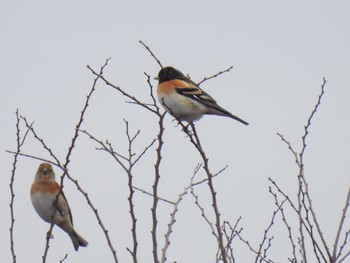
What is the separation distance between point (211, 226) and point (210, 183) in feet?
2.30

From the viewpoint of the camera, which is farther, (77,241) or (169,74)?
(77,241)

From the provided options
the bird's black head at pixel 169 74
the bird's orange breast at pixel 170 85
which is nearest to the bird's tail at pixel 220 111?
the bird's orange breast at pixel 170 85

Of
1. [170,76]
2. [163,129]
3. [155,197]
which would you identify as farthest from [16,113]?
[170,76]

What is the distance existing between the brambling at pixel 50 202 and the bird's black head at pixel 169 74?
2.01 meters

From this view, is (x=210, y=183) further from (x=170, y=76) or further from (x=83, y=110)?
(x=170, y=76)

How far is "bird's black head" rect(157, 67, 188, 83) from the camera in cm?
919

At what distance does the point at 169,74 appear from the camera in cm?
923

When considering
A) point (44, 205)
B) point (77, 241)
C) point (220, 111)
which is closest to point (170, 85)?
point (220, 111)

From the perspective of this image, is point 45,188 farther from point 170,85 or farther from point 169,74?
point 169,74

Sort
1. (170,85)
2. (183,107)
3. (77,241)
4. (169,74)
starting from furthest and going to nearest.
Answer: (77,241) < (169,74) < (170,85) < (183,107)

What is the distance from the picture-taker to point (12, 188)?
199 inches

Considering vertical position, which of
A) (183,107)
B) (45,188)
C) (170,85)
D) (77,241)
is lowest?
(77,241)

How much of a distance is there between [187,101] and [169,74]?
Result: 828 mm

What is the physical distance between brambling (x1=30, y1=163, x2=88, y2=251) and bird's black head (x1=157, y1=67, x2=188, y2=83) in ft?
6.59
